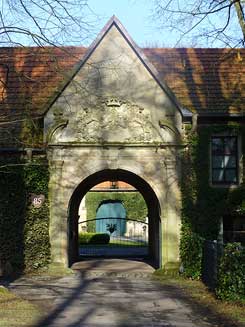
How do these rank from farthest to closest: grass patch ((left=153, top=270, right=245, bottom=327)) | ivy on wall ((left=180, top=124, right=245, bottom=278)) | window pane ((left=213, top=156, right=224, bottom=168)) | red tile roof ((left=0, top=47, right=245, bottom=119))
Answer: red tile roof ((left=0, top=47, right=245, bottom=119)) → window pane ((left=213, top=156, right=224, bottom=168)) → ivy on wall ((left=180, top=124, right=245, bottom=278)) → grass patch ((left=153, top=270, right=245, bottom=327))

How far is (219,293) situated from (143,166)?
286 inches

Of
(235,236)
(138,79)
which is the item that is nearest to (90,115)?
(138,79)

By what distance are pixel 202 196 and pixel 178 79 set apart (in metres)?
5.46

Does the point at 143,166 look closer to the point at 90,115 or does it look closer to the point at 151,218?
the point at 90,115

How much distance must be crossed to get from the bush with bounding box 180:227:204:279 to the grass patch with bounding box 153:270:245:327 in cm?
33

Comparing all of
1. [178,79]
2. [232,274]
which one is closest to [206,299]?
[232,274]

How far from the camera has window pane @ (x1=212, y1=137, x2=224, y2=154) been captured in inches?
769

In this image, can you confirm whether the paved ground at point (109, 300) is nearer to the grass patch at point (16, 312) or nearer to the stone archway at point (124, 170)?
the grass patch at point (16, 312)

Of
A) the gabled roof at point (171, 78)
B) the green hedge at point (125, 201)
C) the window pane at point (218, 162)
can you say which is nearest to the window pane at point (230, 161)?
the window pane at point (218, 162)

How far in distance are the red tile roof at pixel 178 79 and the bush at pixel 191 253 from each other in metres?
4.83

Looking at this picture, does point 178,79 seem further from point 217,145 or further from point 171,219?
point 171,219

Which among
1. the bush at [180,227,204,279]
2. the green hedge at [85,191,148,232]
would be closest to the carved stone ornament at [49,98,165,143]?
the bush at [180,227,204,279]

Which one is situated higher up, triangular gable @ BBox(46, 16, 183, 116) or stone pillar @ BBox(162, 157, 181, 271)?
triangular gable @ BBox(46, 16, 183, 116)

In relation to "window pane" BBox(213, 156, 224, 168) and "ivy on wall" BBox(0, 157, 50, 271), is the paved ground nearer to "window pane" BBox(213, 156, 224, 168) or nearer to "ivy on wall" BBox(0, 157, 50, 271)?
"ivy on wall" BBox(0, 157, 50, 271)
